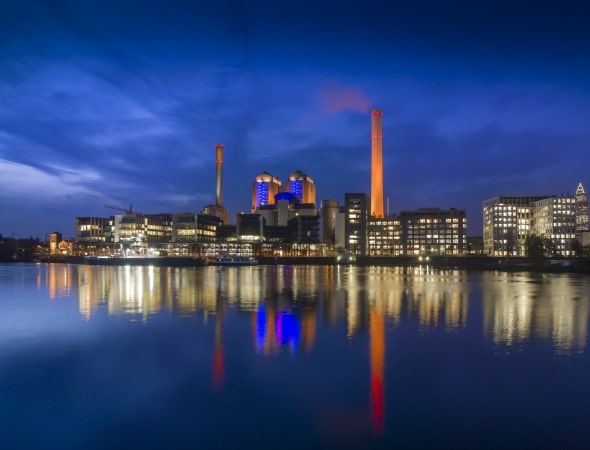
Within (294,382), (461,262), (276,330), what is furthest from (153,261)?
(294,382)

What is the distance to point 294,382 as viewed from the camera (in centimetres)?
1334

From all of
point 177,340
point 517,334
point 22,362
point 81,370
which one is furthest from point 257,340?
point 517,334

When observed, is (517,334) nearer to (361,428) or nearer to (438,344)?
(438,344)

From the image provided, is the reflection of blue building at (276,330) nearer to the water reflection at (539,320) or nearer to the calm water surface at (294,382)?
the calm water surface at (294,382)

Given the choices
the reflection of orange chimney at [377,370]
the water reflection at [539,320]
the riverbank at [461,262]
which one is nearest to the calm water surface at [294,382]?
the reflection of orange chimney at [377,370]

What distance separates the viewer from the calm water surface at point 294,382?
32.9 ft

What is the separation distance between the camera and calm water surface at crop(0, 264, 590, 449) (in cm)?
1004

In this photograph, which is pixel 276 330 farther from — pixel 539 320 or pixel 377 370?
pixel 539 320

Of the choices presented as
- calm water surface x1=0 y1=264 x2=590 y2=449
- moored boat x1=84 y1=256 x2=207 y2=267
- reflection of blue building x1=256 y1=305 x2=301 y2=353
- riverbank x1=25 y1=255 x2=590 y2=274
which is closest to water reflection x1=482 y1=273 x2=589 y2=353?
calm water surface x1=0 y1=264 x2=590 y2=449

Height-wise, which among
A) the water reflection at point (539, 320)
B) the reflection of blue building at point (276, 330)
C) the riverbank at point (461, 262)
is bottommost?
the riverbank at point (461, 262)

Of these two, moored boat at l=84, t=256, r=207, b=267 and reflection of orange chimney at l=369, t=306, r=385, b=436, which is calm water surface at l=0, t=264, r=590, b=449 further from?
moored boat at l=84, t=256, r=207, b=267

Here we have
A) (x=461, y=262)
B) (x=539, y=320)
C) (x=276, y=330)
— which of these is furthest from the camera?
(x=461, y=262)

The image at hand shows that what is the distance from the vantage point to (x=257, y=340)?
752 inches

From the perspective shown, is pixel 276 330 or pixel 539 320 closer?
pixel 276 330
